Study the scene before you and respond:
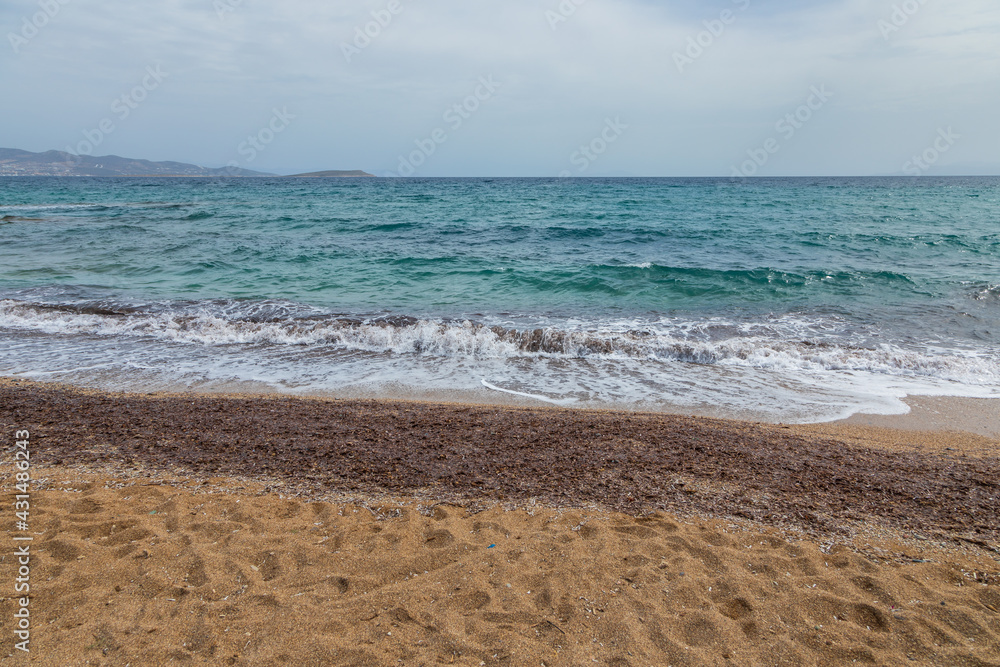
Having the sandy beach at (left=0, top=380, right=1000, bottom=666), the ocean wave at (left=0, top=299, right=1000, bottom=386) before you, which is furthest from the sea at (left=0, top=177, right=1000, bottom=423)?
the sandy beach at (left=0, top=380, right=1000, bottom=666)

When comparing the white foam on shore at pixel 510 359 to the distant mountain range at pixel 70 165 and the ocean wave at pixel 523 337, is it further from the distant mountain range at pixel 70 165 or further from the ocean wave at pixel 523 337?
the distant mountain range at pixel 70 165

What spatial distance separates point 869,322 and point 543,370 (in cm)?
736

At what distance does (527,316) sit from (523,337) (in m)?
1.54

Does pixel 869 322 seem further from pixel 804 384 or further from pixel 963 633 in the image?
pixel 963 633

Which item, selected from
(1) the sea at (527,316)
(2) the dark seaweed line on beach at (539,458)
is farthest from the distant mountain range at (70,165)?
(2) the dark seaweed line on beach at (539,458)

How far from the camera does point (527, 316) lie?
11.0 meters

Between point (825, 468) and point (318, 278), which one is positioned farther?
point (318, 278)

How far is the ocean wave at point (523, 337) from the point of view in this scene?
8.24 meters

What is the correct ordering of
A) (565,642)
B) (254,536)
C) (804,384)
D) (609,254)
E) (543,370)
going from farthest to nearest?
(609,254), (543,370), (804,384), (254,536), (565,642)

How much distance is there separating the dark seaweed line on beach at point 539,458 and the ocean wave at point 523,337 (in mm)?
2921

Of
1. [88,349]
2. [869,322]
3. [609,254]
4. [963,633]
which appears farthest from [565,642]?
[609,254]

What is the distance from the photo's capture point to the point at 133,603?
290 centimetres

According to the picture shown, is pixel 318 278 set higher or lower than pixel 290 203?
lower

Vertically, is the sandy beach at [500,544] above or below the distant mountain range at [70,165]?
below
